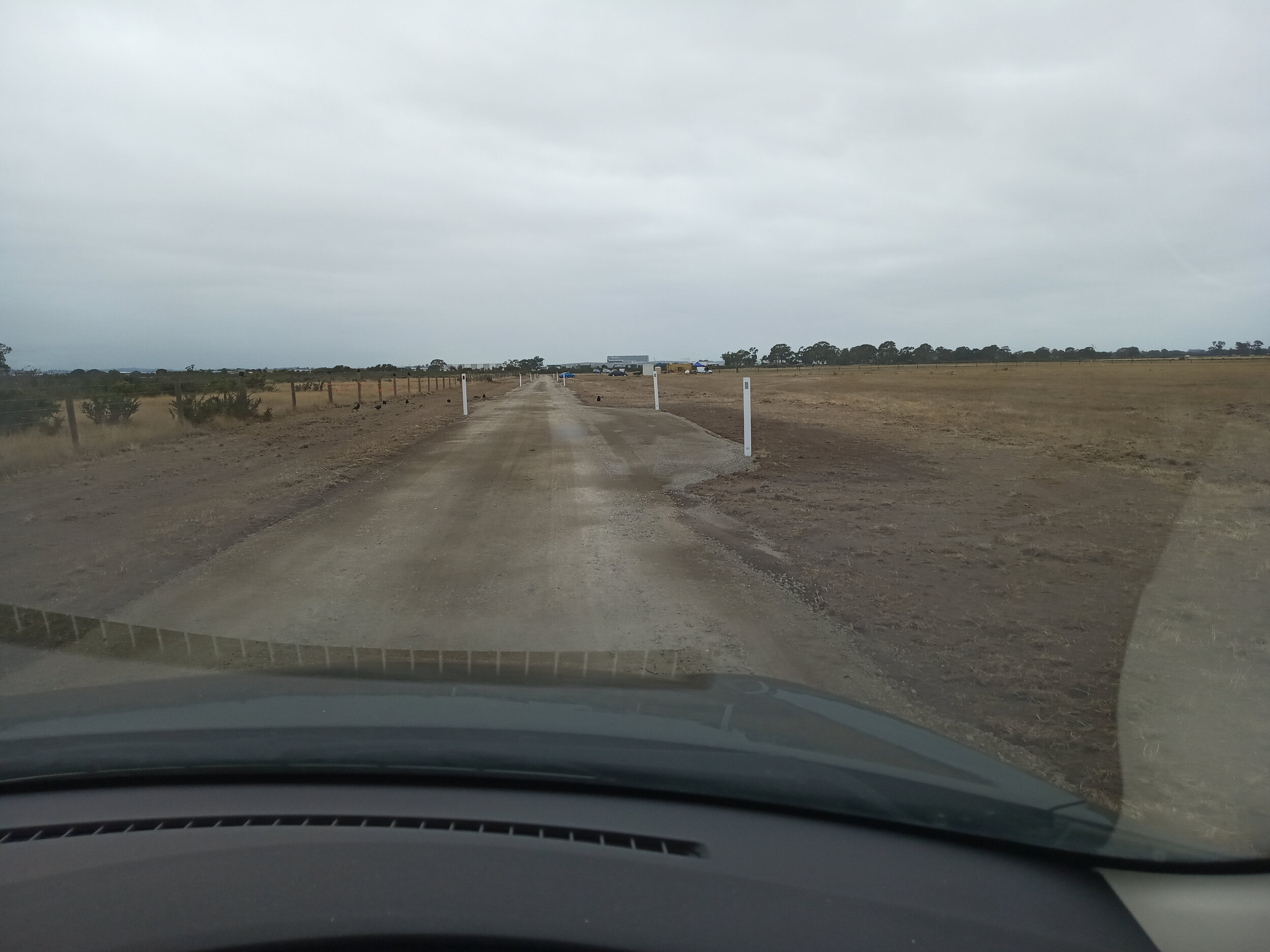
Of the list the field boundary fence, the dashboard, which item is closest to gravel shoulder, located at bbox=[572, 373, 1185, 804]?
the field boundary fence

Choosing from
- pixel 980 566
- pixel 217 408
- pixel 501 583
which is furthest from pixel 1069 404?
pixel 217 408

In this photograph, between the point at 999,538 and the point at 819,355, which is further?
the point at 819,355

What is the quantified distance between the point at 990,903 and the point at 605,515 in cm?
853

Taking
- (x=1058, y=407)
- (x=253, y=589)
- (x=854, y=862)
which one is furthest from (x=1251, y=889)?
(x=1058, y=407)

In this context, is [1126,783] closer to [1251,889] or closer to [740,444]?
[1251,889]

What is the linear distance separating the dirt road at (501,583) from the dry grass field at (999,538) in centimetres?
71

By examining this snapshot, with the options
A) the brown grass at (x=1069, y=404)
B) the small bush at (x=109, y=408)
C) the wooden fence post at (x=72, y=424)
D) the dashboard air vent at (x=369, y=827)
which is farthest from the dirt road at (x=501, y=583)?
the small bush at (x=109, y=408)

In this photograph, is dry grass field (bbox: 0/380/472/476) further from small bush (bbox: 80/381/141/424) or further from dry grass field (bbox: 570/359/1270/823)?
dry grass field (bbox: 570/359/1270/823)

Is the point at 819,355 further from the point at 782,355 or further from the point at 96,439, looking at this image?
the point at 96,439

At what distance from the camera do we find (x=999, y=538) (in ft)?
29.6

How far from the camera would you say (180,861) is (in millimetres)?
2166

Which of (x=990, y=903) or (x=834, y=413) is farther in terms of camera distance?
(x=834, y=413)

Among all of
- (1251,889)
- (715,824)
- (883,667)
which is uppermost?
(715,824)

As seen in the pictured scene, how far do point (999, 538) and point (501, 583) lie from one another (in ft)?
18.1
